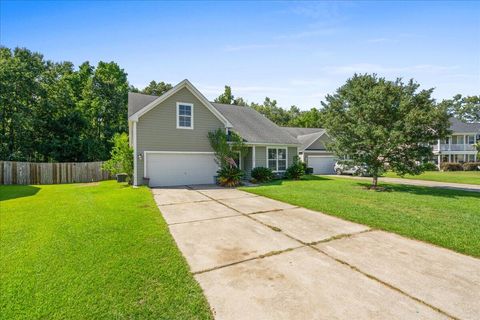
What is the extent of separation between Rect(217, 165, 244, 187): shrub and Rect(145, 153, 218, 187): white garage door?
124cm

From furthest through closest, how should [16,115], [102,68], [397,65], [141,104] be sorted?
[102,68] < [16,115] < [141,104] < [397,65]

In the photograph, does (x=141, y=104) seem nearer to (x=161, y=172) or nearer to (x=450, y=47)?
(x=161, y=172)

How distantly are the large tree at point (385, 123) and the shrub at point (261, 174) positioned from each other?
4.69 metres

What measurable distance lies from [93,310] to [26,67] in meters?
27.9

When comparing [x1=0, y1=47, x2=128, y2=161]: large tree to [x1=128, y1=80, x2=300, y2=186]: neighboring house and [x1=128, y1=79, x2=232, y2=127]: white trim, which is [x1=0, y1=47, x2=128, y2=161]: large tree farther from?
[x1=128, y1=79, x2=232, y2=127]: white trim

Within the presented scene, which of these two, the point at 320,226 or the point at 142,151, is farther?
the point at 142,151

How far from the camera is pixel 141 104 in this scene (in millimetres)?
15961

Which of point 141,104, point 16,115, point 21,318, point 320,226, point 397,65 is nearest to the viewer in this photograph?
point 21,318

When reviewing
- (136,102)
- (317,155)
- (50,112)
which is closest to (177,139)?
(136,102)

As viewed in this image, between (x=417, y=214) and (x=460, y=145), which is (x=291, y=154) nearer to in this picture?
(x=417, y=214)

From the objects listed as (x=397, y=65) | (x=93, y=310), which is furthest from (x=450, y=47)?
(x=93, y=310)

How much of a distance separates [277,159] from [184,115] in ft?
25.0

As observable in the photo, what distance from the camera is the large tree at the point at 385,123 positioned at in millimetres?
11539

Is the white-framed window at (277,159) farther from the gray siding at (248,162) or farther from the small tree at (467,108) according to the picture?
the small tree at (467,108)
